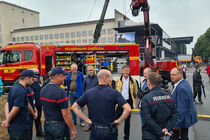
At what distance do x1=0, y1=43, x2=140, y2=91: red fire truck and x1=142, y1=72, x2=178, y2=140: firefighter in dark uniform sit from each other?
768 centimetres

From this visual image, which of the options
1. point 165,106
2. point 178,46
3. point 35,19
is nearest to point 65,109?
point 165,106

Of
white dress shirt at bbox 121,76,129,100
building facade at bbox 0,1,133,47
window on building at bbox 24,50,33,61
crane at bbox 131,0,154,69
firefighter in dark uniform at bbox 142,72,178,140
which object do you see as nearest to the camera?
firefighter in dark uniform at bbox 142,72,178,140

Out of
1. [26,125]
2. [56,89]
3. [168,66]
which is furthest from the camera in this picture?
[168,66]

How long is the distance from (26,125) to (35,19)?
7075 cm

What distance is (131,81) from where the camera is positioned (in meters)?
4.61

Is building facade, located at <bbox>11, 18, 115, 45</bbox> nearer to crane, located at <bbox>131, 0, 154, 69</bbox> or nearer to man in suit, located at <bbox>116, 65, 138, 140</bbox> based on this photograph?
crane, located at <bbox>131, 0, 154, 69</bbox>

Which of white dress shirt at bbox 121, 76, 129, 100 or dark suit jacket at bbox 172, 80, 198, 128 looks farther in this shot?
white dress shirt at bbox 121, 76, 129, 100

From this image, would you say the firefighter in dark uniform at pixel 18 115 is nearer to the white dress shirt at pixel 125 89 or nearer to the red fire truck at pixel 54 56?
the white dress shirt at pixel 125 89

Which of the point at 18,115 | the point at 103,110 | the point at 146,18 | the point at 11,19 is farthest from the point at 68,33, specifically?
the point at 103,110

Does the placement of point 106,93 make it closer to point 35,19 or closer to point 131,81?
point 131,81

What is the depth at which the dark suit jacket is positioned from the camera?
3.02 meters

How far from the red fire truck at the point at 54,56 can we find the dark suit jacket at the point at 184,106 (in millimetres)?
7074

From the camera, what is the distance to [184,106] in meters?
3.02

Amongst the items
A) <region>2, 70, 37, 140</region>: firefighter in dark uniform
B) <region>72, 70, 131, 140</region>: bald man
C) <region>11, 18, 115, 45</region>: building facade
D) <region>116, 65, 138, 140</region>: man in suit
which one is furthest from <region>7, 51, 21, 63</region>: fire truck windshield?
<region>11, 18, 115, 45</region>: building facade
